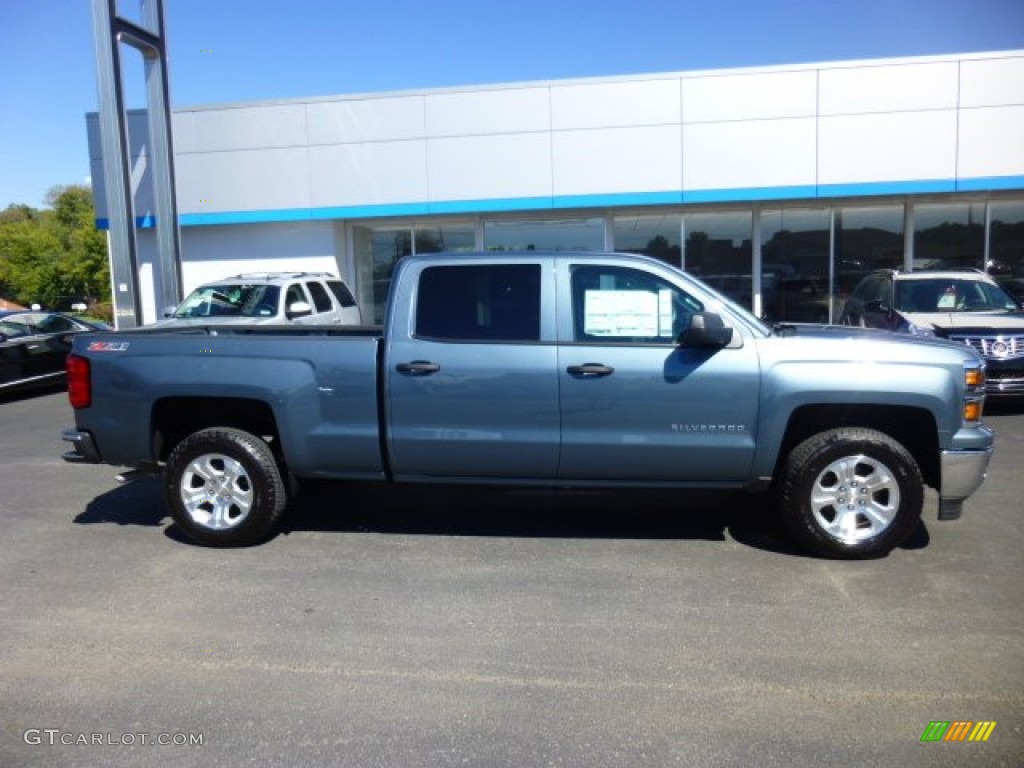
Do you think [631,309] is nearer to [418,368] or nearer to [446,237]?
[418,368]

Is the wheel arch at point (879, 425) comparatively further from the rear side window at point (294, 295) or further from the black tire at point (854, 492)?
the rear side window at point (294, 295)

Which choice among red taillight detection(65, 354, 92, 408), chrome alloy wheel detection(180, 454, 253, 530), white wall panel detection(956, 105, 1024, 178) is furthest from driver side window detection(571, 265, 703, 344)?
white wall panel detection(956, 105, 1024, 178)

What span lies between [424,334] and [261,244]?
47.4 ft

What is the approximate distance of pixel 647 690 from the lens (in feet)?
11.5

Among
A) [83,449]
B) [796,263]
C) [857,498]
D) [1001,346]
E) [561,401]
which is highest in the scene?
[796,263]

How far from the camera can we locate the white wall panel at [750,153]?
15.9 metres

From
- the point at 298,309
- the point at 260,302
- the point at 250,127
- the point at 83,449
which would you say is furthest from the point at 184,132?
the point at 83,449

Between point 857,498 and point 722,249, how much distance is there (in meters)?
13.3

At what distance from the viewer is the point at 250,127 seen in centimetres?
1778

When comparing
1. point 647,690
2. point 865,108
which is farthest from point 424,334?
point 865,108

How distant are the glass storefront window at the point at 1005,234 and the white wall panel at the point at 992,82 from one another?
222 cm

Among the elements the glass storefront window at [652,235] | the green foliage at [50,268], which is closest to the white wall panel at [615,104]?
the glass storefront window at [652,235]

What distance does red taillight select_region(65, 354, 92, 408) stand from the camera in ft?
18.2

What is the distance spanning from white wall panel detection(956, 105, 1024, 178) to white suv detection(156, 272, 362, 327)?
12243mm
